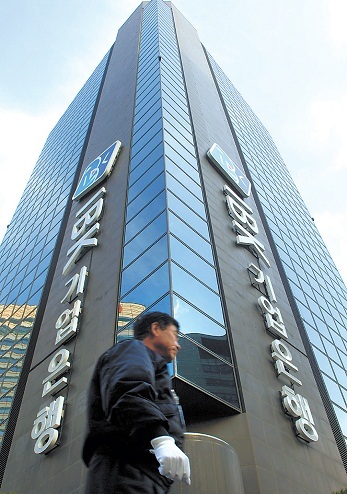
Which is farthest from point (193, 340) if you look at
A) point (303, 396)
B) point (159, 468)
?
point (159, 468)

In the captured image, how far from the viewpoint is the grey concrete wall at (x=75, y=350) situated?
37.0 ft

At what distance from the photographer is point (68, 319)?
49.9 ft

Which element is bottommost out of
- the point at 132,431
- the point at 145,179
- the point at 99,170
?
the point at 132,431

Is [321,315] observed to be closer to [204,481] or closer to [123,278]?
[123,278]

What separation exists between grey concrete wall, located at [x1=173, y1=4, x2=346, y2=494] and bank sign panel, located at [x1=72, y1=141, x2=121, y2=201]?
405 centimetres

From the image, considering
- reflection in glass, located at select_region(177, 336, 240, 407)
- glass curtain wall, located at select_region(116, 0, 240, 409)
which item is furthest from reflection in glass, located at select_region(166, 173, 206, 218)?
reflection in glass, located at select_region(177, 336, 240, 407)

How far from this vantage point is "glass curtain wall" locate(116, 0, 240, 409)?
12.0 meters

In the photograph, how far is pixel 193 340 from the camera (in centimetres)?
1205

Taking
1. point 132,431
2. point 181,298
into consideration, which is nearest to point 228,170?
point 181,298

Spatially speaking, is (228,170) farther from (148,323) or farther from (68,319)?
(148,323)

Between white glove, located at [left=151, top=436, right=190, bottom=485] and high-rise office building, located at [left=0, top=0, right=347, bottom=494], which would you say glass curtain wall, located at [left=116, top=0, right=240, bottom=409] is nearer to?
high-rise office building, located at [left=0, top=0, right=347, bottom=494]

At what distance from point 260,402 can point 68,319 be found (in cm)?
670

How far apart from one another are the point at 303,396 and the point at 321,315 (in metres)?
8.95

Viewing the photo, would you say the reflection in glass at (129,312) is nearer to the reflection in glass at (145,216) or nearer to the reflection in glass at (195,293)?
the reflection in glass at (195,293)
